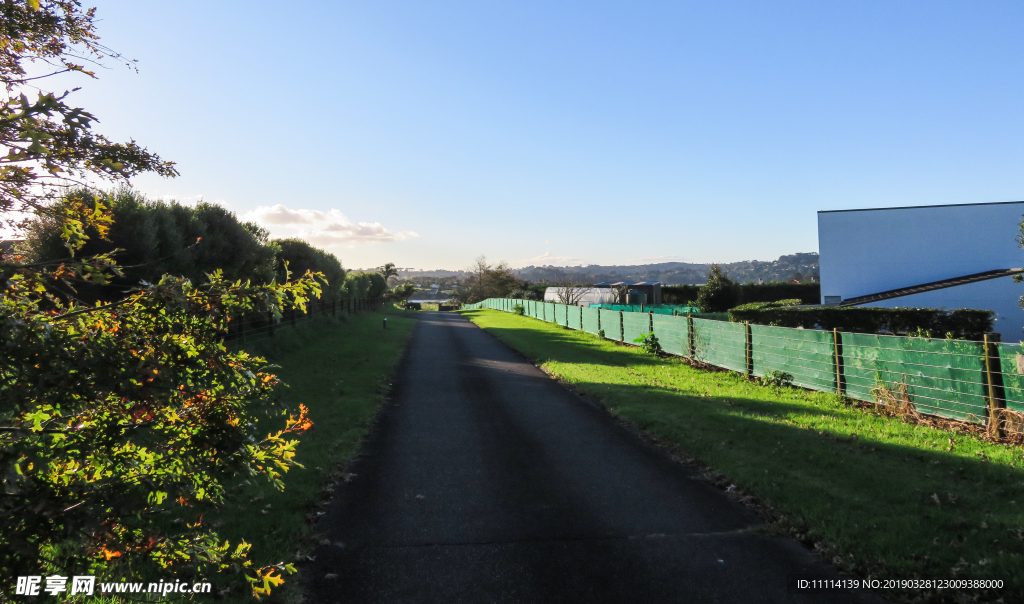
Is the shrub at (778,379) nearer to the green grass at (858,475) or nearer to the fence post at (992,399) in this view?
the green grass at (858,475)

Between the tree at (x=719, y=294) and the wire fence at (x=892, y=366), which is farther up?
the tree at (x=719, y=294)

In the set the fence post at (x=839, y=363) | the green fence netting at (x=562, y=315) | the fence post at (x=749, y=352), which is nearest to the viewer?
the fence post at (x=839, y=363)

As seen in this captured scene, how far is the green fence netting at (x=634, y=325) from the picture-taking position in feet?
70.1

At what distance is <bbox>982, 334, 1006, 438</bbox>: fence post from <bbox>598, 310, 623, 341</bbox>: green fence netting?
15459 millimetres

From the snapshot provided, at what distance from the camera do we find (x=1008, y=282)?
28219 millimetres

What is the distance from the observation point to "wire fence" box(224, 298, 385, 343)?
619 inches

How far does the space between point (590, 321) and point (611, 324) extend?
3368 mm

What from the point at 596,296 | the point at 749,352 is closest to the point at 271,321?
the point at 749,352

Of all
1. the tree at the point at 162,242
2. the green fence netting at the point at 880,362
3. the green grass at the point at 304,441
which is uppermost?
the tree at the point at 162,242

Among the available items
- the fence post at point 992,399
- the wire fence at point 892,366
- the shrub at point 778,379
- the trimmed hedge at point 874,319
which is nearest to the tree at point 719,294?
the trimmed hedge at point 874,319

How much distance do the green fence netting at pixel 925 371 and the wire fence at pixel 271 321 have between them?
11.1 m

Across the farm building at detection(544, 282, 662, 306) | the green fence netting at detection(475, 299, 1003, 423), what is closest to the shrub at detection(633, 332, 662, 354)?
the green fence netting at detection(475, 299, 1003, 423)

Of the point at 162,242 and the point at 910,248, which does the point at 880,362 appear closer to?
the point at 162,242

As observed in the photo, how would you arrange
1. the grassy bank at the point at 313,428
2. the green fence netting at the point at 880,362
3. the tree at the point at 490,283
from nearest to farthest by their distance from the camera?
1. the grassy bank at the point at 313,428
2. the green fence netting at the point at 880,362
3. the tree at the point at 490,283
